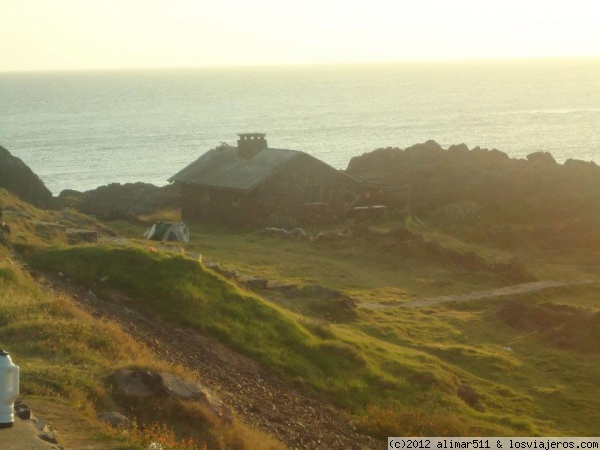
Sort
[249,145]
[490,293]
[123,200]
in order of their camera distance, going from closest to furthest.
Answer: [490,293] < [249,145] < [123,200]

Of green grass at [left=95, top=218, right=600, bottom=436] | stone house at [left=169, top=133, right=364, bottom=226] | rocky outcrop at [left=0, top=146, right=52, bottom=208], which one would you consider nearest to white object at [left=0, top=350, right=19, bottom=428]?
green grass at [left=95, top=218, right=600, bottom=436]

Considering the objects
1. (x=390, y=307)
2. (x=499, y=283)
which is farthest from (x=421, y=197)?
(x=390, y=307)

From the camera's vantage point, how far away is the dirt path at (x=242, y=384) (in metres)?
17.5

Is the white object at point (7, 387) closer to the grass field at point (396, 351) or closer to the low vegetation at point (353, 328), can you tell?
the low vegetation at point (353, 328)

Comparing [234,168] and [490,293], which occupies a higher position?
[234,168]

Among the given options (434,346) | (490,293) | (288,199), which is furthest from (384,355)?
(288,199)

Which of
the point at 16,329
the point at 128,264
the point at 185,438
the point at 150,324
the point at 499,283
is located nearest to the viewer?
the point at 185,438

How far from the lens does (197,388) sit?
1609 cm

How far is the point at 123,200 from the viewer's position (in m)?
55.9

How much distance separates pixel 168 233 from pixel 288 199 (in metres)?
8.90

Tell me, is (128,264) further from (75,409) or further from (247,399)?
(75,409)

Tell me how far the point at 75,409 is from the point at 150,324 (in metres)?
9.04

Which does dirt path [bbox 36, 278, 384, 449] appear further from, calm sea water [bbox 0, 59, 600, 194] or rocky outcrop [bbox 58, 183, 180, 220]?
calm sea water [bbox 0, 59, 600, 194]

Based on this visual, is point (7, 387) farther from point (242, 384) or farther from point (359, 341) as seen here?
point (359, 341)
